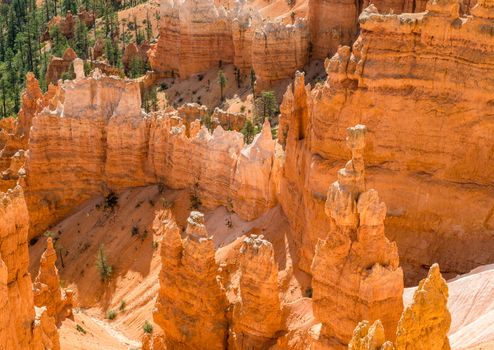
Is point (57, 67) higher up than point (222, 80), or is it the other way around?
point (222, 80)

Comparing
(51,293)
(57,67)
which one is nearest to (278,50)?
(57,67)

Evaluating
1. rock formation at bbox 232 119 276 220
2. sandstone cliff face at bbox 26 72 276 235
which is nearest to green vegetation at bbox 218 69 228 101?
sandstone cliff face at bbox 26 72 276 235

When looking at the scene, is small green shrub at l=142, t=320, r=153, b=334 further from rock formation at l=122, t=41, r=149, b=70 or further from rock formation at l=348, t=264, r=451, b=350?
rock formation at l=122, t=41, r=149, b=70

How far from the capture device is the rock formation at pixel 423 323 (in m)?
14.2

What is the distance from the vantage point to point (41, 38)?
9162 centimetres

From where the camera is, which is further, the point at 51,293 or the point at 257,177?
the point at 257,177

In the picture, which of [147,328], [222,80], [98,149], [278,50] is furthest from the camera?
[222,80]

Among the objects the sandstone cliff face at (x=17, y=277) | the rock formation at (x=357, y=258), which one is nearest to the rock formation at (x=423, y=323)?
the rock formation at (x=357, y=258)

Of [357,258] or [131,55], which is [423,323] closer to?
[357,258]

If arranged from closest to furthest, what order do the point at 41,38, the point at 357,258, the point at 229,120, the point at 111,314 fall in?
the point at 357,258 → the point at 111,314 → the point at 229,120 → the point at 41,38

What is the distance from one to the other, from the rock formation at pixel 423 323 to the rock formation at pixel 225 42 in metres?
44.5

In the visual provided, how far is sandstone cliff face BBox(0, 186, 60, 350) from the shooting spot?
19094mm

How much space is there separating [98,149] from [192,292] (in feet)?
52.2

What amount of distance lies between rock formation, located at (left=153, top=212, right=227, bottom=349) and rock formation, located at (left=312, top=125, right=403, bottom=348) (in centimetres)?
607
